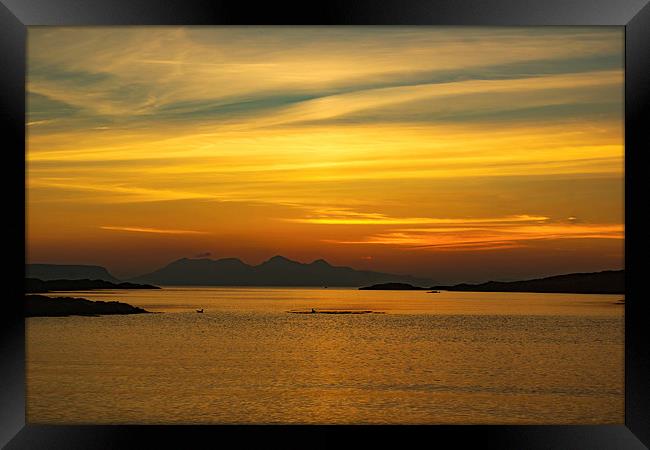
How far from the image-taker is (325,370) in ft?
66.1

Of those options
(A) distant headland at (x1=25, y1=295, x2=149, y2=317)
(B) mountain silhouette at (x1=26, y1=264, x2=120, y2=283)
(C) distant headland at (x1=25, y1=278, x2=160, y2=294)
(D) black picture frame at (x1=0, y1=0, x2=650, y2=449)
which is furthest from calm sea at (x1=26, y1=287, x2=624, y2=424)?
(D) black picture frame at (x1=0, y1=0, x2=650, y2=449)

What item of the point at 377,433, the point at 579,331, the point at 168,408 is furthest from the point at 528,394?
the point at 377,433

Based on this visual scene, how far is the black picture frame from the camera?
296 centimetres

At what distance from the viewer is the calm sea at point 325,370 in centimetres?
1512

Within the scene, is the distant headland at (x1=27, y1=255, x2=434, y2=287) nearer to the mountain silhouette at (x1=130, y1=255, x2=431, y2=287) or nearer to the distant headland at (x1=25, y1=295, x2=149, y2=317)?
the mountain silhouette at (x1=130, y1=255, x2=431, y2=287)

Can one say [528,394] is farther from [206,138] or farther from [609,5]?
[609,5]

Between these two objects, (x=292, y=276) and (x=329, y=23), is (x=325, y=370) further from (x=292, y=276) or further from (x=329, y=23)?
(x=329, y=23)

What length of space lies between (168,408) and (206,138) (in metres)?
5.05

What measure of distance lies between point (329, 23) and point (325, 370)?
17.7 metres

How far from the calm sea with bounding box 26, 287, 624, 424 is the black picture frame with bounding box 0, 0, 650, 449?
6.76m

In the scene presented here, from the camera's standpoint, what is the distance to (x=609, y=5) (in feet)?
9.74

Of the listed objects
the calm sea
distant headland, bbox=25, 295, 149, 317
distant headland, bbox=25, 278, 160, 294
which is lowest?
the calm sea

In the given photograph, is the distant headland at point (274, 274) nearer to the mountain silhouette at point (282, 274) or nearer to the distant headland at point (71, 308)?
the mountain silhouette at point (282, 274)

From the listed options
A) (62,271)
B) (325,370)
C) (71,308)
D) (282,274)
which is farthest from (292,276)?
(71,308)
